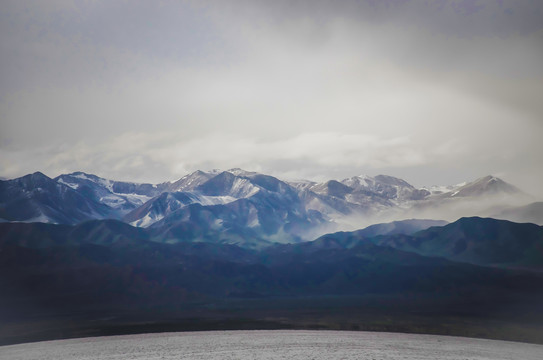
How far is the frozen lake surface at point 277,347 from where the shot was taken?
288ft

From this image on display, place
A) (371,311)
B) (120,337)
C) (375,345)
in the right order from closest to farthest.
→ 1. (375,345)
2. (120,337)
3. (371,311)

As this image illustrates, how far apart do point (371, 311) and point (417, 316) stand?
63.3ft

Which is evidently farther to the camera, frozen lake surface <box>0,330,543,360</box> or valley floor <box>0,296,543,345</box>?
valley floor <box>0,296,543,345</box>

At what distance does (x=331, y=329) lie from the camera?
389 ft

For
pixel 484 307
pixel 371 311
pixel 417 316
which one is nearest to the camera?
pixel 417 316

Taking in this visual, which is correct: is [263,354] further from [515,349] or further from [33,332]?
[33,332]

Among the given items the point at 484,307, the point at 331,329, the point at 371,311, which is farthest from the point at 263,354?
the point at 484,307

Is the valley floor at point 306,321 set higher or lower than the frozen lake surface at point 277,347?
lower

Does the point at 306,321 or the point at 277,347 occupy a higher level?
the point at 277,347

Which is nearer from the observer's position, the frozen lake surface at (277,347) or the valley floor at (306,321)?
the frozen lake surface at (277,347)

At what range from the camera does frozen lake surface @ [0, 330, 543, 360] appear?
8781cm

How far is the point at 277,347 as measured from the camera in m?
96.1

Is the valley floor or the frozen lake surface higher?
the frozen lake surface

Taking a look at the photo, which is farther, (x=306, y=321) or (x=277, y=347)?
(x=306, y=321)
